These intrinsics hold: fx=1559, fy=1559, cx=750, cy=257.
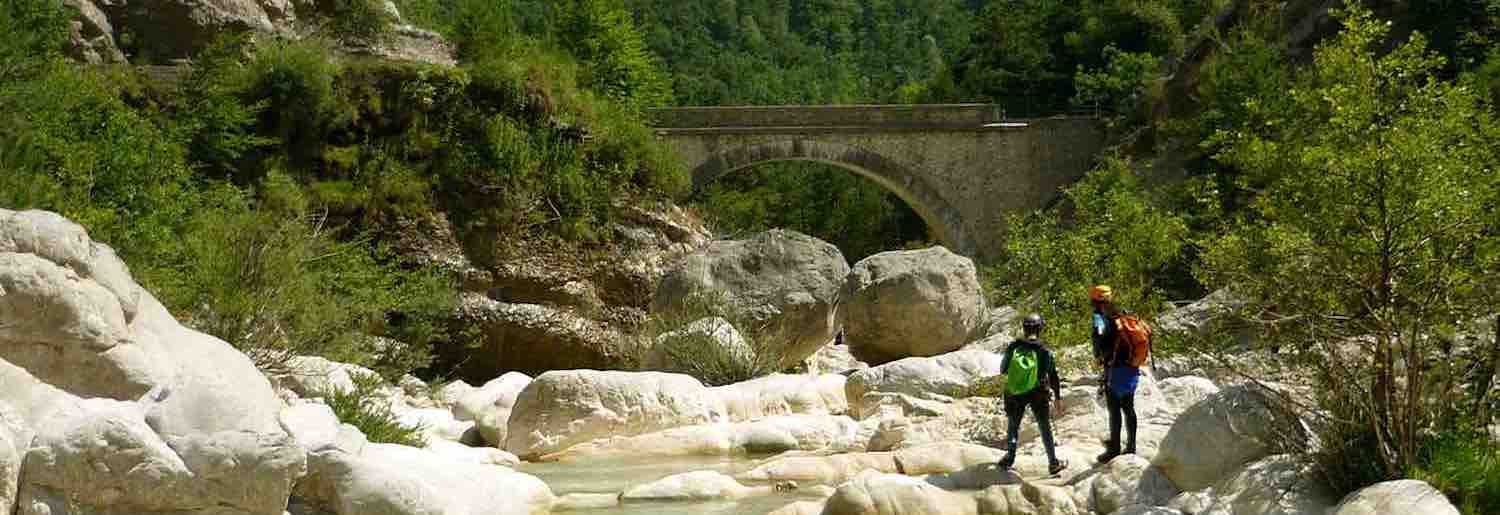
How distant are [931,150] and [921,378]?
27425mm

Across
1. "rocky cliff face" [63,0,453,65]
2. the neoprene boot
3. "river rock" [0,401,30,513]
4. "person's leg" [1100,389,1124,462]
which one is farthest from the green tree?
"rocky cliff face" [63,0,453,65]

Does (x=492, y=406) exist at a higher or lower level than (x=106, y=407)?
lower

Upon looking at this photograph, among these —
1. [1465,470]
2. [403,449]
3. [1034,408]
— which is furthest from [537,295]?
[1465,470]

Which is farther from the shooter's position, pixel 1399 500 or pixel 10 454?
pixel 1399 500

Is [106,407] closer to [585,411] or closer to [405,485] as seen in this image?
[405,485]

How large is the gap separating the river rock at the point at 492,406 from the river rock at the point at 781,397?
8.21ft

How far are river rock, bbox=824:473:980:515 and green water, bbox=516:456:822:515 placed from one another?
120 cm

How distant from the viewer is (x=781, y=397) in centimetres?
1869

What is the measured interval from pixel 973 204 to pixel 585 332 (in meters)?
20.1

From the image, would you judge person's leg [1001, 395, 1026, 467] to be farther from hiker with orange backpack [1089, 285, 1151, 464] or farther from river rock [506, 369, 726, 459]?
river rock [506, 369, 726, 459]

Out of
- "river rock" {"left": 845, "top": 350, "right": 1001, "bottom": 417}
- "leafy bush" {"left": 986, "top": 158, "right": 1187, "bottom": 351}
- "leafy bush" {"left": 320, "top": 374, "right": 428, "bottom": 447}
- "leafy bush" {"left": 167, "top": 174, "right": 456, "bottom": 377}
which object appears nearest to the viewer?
"leafy bush" {"left": 320, "top": 374, "right": 428, "bottom": 447}

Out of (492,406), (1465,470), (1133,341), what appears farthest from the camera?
(492,406)

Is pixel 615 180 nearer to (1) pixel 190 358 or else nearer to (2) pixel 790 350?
(2) pixel 790 350

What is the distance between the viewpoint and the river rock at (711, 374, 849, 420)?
18.2 m
